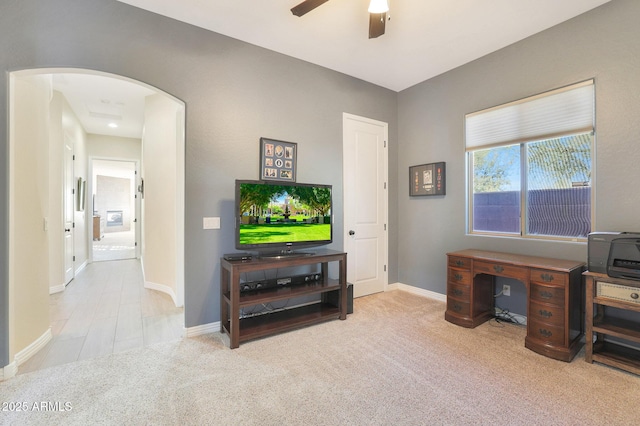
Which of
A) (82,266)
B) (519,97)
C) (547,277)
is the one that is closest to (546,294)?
(547,277)

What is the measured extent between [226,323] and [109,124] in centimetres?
525

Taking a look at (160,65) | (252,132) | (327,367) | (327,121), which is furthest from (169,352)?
(327,121)

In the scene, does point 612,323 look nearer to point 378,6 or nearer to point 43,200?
point 378,6

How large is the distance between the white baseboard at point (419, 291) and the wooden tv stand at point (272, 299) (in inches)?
55.8

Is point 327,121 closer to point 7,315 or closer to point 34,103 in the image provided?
point 34,103

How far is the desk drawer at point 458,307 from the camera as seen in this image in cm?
298

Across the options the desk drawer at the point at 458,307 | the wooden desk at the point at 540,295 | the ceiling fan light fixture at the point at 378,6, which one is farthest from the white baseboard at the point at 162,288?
the ceiling fan light fixture at the point at 378,6

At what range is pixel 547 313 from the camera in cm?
240

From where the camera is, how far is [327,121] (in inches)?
143

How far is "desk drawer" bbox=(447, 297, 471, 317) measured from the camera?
2.98 meters

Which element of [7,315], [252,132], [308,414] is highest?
[252,132]

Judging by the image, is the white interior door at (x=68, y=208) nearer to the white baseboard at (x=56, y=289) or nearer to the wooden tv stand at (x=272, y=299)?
the white baseboard at (x=56, y=289)

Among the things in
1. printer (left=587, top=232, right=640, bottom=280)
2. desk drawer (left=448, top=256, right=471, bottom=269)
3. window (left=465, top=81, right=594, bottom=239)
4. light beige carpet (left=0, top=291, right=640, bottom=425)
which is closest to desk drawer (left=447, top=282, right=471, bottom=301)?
desk drawer (left=448, top=256, right=471, bottom=269)

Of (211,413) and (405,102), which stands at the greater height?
(405,102)
